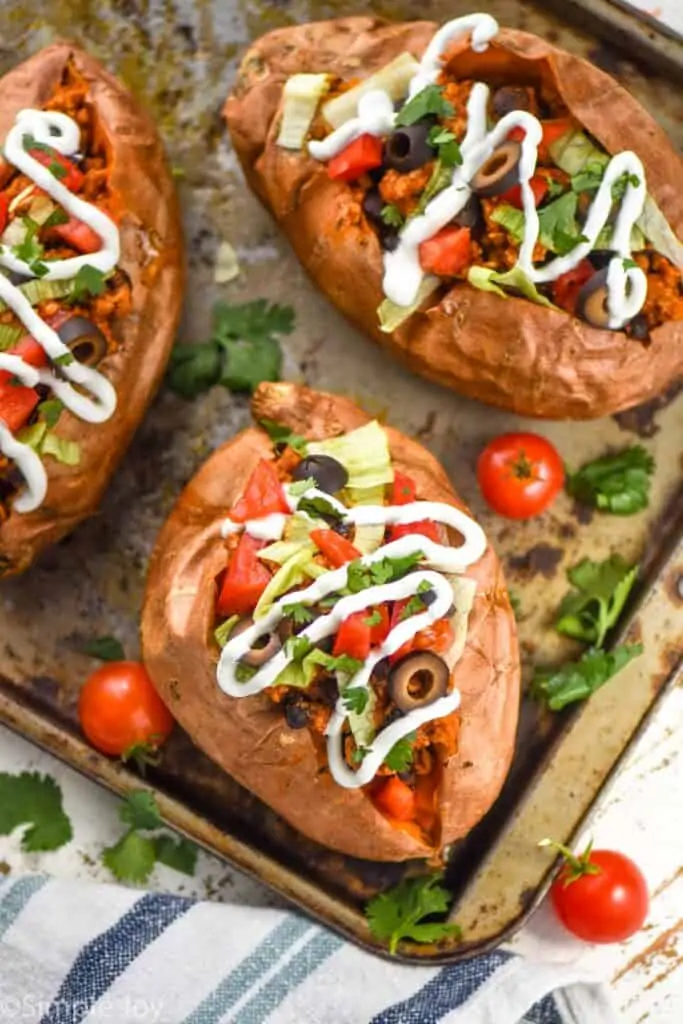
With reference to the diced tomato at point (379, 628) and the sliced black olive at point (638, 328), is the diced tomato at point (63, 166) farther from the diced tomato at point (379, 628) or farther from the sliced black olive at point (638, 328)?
the sliced black olive at point (638, 328)

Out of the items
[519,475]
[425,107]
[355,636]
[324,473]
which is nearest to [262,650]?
[355,636]

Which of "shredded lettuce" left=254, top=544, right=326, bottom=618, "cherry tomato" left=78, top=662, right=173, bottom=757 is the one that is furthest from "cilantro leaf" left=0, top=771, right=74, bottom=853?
"shredded lettuce" left=254, top=544, right=326, bottom=618

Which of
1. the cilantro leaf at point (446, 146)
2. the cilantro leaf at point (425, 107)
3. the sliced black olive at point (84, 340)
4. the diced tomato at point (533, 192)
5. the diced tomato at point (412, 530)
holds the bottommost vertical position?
the diced tomato at point (412, 530)

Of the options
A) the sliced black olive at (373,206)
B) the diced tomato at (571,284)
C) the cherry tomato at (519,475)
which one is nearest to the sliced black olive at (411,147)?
the sliced black olive at (373,206)

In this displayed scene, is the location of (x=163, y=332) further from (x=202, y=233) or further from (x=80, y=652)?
(x=80, y=652)

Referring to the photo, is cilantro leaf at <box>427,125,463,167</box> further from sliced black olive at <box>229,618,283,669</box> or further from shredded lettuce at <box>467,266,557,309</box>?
sliced black olive at <box>229,618,283,669</box>

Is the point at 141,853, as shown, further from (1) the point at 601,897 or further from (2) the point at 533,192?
(2) the point at 533,192

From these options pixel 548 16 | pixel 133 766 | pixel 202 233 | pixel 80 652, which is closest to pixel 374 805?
pixel 133 766
